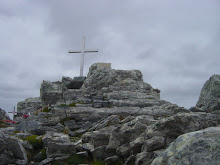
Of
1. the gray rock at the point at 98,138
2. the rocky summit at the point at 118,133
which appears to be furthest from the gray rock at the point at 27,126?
the gray rock at the point at 98,138

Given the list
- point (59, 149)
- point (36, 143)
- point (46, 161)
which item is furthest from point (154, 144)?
point (36, 143)

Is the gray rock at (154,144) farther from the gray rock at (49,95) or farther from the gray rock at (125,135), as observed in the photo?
the gray rock at (49,95)

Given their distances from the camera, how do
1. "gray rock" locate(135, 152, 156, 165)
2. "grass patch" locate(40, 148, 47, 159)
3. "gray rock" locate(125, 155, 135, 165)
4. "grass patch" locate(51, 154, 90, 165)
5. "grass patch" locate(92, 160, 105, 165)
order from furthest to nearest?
"grass patch" locate(40, 148, 47, 159), "grass patch" locate(51, 154, 90, 165), "grass patch" locate(92, 160, 105, 165), "gray rock" locate(125, 155, 135, 165), "gray rock" locate(135, 152, 156, 165)

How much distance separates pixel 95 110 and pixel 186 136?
19.0m

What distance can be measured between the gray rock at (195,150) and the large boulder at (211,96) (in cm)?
2510

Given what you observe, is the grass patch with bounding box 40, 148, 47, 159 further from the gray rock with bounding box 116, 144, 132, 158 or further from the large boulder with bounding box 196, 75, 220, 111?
the large boulder with bounding box 196, 75, 220, 111

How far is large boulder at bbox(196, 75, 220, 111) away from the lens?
3000 cm

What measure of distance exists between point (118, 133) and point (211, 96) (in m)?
22.7

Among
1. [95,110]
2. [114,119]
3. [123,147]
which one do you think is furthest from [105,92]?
[123,147]

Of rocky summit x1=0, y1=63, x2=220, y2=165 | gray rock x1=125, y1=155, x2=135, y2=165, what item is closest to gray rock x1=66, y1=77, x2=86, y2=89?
rocky summit x1=0, y1=63, x2=220, y2=165

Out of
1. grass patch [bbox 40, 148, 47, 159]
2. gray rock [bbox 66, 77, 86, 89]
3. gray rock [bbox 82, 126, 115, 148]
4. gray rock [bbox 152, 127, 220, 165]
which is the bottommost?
grass patch [bbox 40, 148, 47, 159]

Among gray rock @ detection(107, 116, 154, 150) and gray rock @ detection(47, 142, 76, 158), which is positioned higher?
gray rock @ detection(107, 116, 154, 150)

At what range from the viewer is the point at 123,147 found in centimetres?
1217

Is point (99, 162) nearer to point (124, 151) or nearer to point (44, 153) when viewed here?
point (124, 151)
